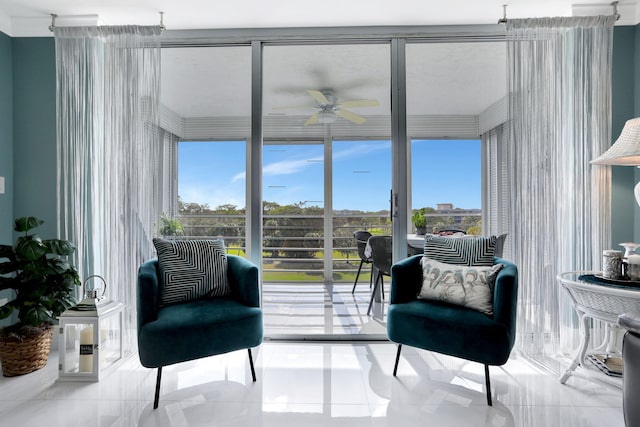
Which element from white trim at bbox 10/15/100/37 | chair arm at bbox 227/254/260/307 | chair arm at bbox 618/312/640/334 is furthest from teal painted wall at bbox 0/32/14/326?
chair arm at bbox 618/312/640/334

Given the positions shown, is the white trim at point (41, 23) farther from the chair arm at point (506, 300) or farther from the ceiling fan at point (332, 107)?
the chair arm at point (506, 300)

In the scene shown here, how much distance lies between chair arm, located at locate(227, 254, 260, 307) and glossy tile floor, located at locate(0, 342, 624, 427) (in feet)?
1.63

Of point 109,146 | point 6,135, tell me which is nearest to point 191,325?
point 109,146

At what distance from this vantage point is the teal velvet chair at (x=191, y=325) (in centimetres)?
181

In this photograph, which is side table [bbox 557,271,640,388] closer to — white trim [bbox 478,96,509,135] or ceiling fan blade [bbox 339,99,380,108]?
ceiling fan blade [bbox 339,99,380,108]

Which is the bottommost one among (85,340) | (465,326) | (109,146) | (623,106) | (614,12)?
(85,340)

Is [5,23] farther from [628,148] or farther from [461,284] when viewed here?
[628,148]

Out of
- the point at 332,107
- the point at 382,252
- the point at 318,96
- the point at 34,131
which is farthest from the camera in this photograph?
the point at 332,107

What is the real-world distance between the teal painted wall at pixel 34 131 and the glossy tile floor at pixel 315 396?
118cm

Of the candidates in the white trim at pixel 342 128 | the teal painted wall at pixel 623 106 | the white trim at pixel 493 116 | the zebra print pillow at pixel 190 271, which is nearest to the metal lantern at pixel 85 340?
the zebra print pillow at pixel 190 271

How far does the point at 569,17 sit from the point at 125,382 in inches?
152

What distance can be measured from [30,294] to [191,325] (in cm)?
114

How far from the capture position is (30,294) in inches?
85.3

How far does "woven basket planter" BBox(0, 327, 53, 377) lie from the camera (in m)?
2.18
